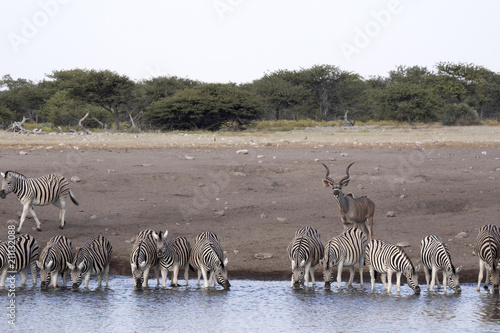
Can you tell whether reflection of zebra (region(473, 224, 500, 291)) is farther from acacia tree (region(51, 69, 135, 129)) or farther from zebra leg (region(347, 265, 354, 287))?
acacia tree (region(51, 69, 135, 129))

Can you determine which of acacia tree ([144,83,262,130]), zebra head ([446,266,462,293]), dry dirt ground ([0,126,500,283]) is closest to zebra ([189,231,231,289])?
dry dirt ground ([0,126,500,283])

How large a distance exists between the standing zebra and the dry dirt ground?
0.94 metres

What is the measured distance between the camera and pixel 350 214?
44.9 ft

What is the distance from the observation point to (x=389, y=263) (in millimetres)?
10820

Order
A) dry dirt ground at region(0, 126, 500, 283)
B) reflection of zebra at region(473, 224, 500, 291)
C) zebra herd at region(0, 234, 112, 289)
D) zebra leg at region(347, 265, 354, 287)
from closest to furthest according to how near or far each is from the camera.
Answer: reflection of zebra at region(473, 224, 500, 291) < zebra herd at region(0, 234, 112, 289) < zebra leg at region(347, 265, 354, 287) < dry dirt ground at region(0, 126, 500, 283)

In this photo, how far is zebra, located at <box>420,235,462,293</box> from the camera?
10.6 meters

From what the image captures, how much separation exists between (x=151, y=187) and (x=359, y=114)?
46213 millimetres

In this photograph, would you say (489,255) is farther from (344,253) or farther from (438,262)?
(344,253)

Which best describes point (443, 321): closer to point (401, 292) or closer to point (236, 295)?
point (401, 292)

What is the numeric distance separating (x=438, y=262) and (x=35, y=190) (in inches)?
325

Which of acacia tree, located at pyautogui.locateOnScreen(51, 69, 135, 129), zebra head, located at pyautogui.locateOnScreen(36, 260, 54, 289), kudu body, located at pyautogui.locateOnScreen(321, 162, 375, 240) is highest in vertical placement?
acacia tree, located at pyautogui.locateOnScreen(51, 69, 135, 129)

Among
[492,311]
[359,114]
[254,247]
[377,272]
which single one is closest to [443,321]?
[492,311]

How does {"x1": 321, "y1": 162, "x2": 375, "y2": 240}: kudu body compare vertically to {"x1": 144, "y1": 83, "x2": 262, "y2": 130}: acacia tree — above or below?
below

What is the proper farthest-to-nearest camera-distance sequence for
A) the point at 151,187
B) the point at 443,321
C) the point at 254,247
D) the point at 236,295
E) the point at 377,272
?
the point at 151,187
the point at 254,247
the point at 377,272
the point at 236,295
the point at 443,321
